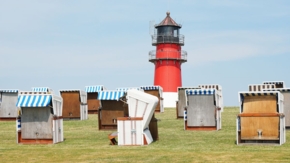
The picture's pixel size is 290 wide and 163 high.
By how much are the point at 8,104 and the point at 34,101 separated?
51.6 feet

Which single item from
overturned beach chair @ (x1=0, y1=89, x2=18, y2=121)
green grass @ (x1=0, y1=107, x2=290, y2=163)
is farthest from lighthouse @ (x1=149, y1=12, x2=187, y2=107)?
green grass @ (x1=0, y1=107, x2=290, y2=163)

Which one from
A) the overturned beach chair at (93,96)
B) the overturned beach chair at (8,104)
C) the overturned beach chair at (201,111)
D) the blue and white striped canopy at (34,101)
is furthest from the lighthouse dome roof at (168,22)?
the blue and white striped canopy at (34,101)

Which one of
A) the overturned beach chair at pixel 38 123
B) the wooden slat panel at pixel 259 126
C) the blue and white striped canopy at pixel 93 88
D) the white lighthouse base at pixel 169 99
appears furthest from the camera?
the white lighthouse base at pixel 169 99

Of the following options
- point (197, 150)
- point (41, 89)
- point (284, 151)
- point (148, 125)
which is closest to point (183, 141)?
point (148, 125)

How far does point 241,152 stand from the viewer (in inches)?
696

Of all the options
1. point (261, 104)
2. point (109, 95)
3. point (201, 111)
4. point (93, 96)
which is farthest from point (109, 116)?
point (93, 96)

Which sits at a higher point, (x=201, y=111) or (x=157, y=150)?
(x=201, y=111)

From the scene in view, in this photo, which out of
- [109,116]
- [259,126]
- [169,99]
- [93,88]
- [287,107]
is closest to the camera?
[259,126]

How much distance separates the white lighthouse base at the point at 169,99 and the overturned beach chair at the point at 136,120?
35829 millimetres

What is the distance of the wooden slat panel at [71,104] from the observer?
123ft

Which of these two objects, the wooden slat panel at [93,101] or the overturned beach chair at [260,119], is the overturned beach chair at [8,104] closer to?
the wooden slat panel at [93,101]

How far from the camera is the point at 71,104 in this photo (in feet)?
123

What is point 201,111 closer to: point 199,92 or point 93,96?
point 199,92

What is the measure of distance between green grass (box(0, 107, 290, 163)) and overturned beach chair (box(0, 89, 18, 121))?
10.8 meters
